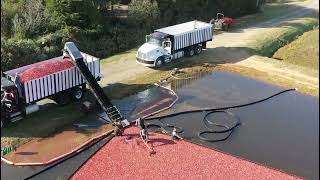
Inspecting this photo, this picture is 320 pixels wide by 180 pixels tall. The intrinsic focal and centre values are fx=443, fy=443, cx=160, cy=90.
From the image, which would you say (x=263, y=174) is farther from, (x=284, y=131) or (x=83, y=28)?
(x=83, y=28)

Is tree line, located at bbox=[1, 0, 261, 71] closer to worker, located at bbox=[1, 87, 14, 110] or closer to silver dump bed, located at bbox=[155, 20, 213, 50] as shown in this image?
silver dump bed, located at bbox=[155, 20, 213, 50]

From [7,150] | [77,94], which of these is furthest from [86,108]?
[7,150]

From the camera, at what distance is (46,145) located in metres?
23.0

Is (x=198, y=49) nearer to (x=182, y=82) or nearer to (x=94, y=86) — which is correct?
(x=182, y=82)

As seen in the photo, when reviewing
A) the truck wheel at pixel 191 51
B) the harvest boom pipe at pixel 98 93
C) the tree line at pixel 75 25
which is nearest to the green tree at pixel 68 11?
the tree line at pixel 75 25

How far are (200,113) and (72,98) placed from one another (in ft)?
26.2

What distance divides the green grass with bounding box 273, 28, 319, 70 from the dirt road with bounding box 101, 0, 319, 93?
8.06 ft

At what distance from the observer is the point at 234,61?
36.9 meters

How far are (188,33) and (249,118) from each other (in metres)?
11.2

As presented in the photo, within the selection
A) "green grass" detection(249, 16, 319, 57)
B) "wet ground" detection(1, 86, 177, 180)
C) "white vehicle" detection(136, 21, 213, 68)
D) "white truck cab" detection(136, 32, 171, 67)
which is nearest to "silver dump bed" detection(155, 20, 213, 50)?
"white vehicle" detection(136, 21, 213, 68)

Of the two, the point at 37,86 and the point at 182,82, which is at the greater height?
the point at 37,86

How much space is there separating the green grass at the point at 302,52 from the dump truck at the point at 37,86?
63.2ft

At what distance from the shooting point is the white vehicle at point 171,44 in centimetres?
3384

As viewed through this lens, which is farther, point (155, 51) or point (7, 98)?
point (155, 51)
